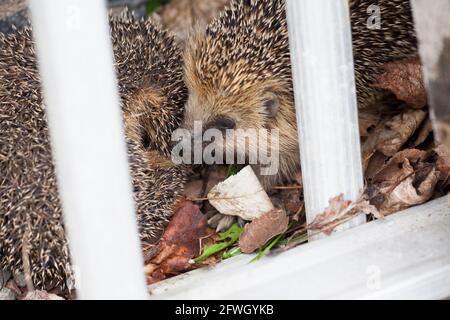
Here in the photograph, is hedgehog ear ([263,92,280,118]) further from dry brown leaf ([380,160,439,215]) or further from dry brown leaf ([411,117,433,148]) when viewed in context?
dry brown leaf ([380,160,439,215])

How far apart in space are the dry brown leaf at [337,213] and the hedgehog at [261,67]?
923 mm

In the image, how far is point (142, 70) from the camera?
368 cm

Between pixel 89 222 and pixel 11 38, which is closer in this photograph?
pixel 89 222

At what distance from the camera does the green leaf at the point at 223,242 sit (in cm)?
327

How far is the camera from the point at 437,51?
268 centimetres

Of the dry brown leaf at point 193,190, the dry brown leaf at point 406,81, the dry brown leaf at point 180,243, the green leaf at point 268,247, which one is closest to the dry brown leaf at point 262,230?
the green leaf at point 268,247

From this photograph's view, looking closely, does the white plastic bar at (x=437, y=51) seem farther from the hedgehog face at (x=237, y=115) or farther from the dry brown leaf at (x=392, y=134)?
the hedgehog face at (x=237, y=115)

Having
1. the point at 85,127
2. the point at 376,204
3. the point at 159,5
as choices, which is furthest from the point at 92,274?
the point at 159,5

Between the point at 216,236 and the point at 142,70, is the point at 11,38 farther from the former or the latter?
the point at 216,236
